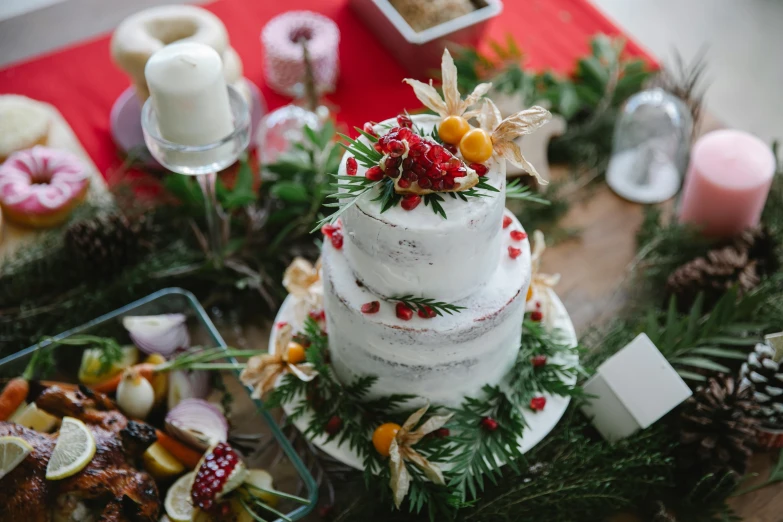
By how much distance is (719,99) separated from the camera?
→ 221cm

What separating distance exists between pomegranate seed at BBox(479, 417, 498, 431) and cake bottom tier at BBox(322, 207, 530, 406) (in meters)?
0.04

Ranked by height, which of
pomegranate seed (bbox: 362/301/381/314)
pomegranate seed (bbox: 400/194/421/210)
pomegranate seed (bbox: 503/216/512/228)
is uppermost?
pomegranate seed (bbox: 400/194/421/210)

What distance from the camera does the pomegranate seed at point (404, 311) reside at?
94cm

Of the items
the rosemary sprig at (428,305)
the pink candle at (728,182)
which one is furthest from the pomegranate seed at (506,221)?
the pink candle at (728,182)

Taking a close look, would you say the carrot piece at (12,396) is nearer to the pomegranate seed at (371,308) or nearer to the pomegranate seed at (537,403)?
the pomegranate seed at (371,308)

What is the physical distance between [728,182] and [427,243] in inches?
28.1

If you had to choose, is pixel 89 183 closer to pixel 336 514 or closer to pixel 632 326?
pixel 336 514

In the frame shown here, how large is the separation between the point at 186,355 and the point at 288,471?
8.8 inches

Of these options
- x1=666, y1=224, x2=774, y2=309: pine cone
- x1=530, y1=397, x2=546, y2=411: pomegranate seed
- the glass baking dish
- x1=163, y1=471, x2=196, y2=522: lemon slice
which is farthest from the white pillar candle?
x1=666, y1=224, x2=774, y2=309: pine cone

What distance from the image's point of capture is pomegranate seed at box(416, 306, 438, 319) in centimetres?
94

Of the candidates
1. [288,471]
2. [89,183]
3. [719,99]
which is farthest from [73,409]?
[719,99]

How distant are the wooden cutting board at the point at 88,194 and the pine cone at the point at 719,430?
1.00m

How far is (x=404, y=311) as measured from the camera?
3.08ft

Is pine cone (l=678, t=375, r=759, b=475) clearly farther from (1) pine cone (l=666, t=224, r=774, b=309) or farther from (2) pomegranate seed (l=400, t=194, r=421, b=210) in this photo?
(2) pomegranate seed (l=400, t=194, r=421, b=210)
